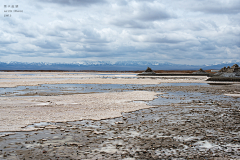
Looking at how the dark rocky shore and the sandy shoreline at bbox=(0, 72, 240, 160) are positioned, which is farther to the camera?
the sandy shoreline at bbox=(0, 72, 240, 160)

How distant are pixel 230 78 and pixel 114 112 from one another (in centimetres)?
4904

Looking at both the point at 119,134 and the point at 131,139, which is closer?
the point at 131,139

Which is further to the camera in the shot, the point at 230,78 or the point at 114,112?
the point at 230,78

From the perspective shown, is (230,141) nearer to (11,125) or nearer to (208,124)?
(208,124)

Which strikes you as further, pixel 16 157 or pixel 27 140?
pixel 27 140

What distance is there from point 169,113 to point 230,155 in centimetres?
733

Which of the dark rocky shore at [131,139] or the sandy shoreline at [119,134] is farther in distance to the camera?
the sandy shoreline at [119,134]

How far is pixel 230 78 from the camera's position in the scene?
55.3 meters

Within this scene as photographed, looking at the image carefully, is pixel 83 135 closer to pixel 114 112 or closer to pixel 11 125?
pixel 11 125

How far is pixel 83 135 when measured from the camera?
10008 millimetres

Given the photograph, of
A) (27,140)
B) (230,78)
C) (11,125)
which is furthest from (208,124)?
(230,78)

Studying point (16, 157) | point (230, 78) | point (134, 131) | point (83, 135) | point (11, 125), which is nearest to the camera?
point (16, 157)

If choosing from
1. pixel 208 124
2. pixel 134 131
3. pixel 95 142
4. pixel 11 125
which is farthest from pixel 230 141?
pixel 11 125

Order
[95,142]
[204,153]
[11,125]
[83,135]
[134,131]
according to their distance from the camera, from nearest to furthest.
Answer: [204,153]
[95,142]
[83,135]
[134,131]
[11,125]
